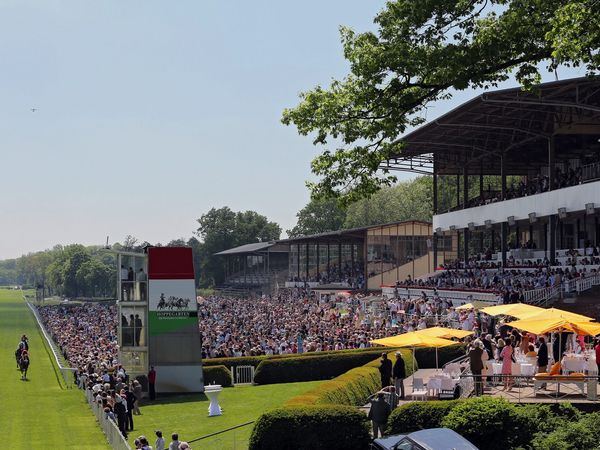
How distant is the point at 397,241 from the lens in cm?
7275

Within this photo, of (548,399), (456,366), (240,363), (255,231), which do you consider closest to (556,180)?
(240,363)

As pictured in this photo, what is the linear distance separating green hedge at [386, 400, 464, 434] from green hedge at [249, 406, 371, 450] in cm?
61

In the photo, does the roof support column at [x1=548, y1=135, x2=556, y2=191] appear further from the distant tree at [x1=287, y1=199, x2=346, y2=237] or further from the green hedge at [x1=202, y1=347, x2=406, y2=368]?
the distant tree at [x1=287, y1=199, x2=346, y2=237]

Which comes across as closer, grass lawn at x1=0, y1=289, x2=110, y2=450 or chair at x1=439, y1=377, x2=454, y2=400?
chair at x1=439, y1=377, x2=454, y2=400

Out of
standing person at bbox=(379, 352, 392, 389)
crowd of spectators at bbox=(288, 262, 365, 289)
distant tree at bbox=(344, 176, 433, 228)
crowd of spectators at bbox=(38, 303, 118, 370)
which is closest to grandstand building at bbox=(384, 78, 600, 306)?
crowd of spectators at bbox=(288, 262, 365, 289)

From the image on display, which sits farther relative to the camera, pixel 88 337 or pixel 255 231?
pixel 255 231

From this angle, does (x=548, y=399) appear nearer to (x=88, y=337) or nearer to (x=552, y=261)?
(x=552, y=261)

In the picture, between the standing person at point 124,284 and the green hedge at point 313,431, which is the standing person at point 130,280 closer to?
the standing person at point 124,284

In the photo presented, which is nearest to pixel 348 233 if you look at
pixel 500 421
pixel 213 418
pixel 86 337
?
pixel 86 337

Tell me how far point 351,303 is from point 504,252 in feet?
35.4

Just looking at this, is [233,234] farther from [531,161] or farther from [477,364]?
[477,364]

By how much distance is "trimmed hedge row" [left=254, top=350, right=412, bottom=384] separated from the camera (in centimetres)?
3184

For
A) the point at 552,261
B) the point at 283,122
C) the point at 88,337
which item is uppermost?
the point at 283,122

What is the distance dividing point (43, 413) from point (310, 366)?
901 centimetres
